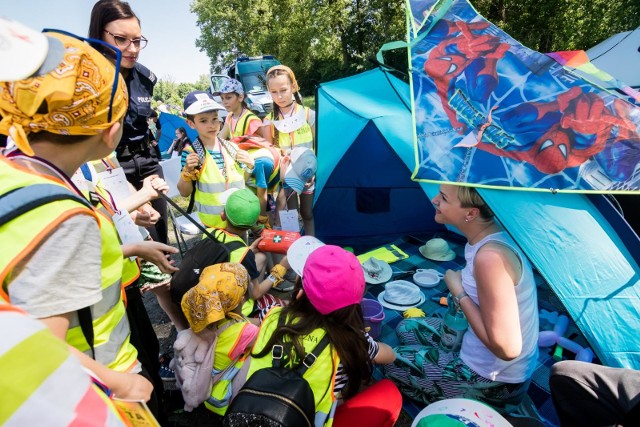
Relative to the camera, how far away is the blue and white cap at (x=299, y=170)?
2.66m

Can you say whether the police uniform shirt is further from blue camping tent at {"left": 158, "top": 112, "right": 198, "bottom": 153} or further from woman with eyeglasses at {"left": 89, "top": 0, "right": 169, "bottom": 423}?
blue camping tent at {"left": 158, "top": 112, "right": 198, "bottom": 153}

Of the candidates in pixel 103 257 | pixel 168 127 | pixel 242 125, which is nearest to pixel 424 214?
pixel 242 125

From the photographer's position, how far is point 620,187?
1454 millimetres

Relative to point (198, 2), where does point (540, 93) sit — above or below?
below

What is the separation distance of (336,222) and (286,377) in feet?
8.24

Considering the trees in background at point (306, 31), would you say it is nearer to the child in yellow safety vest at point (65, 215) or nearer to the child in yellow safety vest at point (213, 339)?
the child in yellow safety vest at point (213, 339)

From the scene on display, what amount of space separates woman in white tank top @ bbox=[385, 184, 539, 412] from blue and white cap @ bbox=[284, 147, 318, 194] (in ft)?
4.18

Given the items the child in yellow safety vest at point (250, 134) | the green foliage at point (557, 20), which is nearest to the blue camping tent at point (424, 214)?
the child in yellow safety vest at point (250, 134)

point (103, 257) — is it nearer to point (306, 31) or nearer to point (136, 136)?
point (136, 136)

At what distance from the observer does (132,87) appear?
2.14m

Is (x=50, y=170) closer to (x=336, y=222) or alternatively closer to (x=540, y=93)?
(x=540, y=93)

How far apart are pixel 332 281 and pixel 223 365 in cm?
67

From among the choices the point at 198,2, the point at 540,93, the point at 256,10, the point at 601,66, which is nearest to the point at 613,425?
the point at 540,93

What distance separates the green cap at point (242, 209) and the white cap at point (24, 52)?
1.22 m
